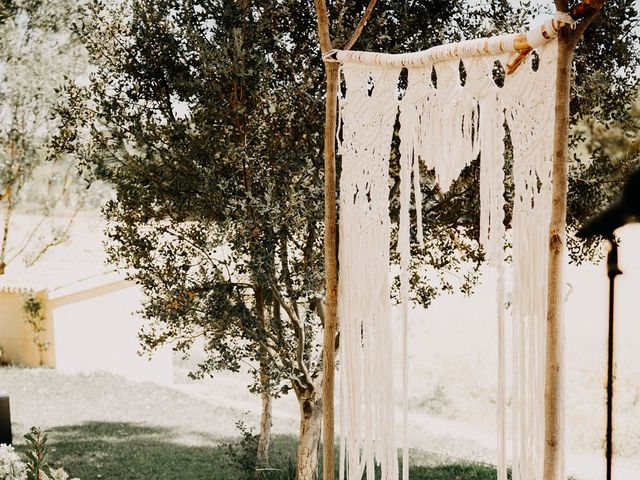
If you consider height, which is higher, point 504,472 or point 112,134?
point 112,134

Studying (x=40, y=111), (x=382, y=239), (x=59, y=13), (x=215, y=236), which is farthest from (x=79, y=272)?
(x=382, y=239)

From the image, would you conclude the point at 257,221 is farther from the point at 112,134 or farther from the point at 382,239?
the point at 382,239

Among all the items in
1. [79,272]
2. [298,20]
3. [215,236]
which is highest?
[298,20]

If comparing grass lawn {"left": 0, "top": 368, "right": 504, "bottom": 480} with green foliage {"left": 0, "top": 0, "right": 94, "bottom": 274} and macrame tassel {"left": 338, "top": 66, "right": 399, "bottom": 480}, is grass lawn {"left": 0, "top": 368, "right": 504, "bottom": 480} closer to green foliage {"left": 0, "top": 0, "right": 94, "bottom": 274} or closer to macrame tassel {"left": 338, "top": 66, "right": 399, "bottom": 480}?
green foliage {"left": 0, "top": 0, "right": 94, "bottom": 274}

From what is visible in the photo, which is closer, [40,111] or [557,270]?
[557,270]

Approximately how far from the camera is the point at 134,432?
7551 millimetres

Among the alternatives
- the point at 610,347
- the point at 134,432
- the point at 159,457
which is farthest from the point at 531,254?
the point at 134,432

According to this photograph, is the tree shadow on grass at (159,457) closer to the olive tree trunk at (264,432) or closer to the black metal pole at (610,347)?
the olive tree trunk at (264,432)

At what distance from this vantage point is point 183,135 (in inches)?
152

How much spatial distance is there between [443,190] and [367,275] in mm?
370

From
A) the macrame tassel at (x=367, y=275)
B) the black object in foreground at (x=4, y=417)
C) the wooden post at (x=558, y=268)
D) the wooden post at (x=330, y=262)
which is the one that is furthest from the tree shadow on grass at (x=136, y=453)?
the wooden post at (x=558, y=268)

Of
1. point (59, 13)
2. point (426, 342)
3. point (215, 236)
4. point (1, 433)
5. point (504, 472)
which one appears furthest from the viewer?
point (426, 342)

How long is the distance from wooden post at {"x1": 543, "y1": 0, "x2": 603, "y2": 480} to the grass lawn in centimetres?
381

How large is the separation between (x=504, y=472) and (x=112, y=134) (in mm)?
3136
